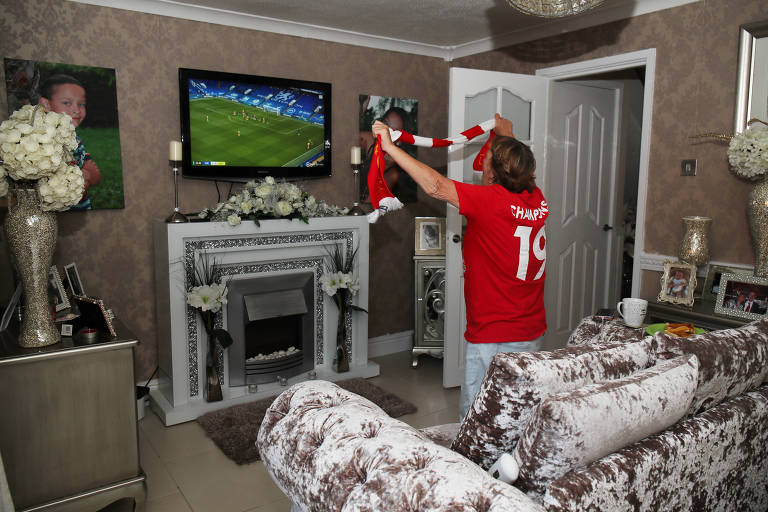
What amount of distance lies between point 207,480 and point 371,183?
1622 millimetres

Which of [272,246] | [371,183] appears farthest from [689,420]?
[272,246]

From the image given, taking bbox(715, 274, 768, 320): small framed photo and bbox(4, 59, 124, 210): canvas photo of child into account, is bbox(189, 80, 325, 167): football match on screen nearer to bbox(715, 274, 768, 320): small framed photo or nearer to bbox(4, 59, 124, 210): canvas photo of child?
bbox(4, 59, 124, 210): canvas photo of child

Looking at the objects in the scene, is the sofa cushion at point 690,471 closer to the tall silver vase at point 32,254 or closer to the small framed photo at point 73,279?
the tall silver vase at point 32,254

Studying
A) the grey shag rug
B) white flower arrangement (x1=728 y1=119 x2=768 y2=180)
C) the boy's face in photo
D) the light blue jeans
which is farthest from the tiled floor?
white flower arrangement (x1=728 y1=119 x2=768 y2=180)

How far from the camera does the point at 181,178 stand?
142 inches

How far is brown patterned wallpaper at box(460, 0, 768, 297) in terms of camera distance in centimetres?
308

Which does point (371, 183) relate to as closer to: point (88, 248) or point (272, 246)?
point (272, 246)

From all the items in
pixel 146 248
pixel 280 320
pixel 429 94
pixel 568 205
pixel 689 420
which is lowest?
pixel 280 320

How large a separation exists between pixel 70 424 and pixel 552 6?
2565 mm

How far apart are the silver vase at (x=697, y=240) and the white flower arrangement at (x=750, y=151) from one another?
1.04 ft

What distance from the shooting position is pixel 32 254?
214 centimetres

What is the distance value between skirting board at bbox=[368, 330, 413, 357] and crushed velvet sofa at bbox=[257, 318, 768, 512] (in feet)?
9.43

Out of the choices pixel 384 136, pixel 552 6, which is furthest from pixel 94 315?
pixel 552 6

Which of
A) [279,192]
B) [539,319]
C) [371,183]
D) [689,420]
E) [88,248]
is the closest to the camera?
[689,420]
